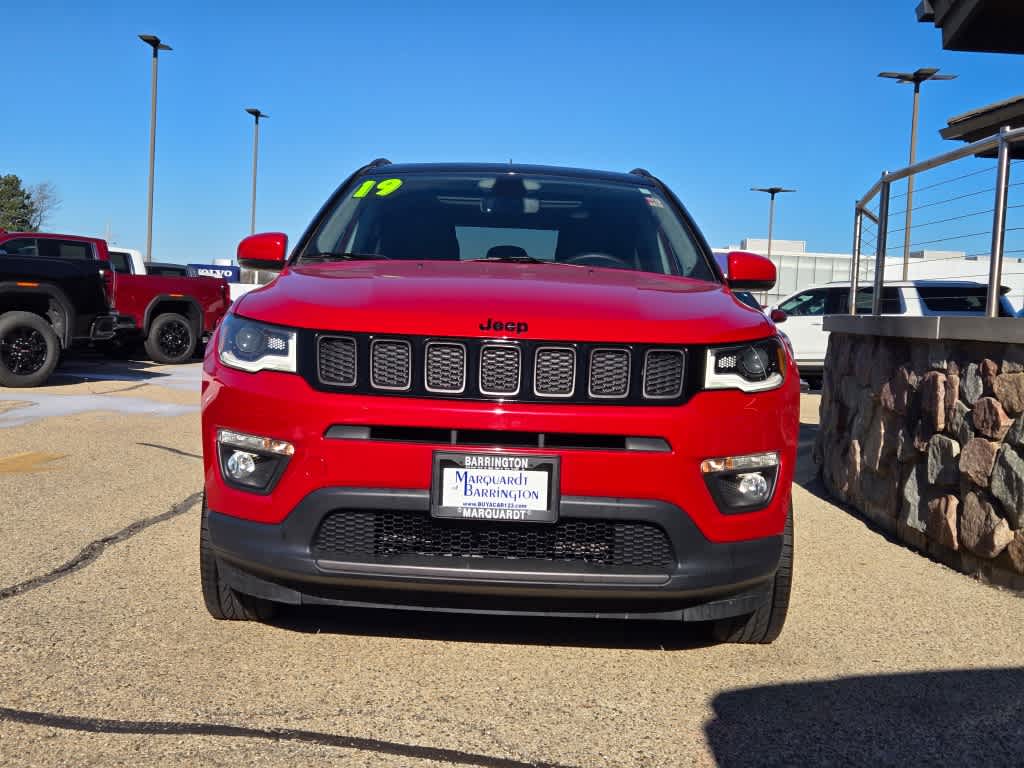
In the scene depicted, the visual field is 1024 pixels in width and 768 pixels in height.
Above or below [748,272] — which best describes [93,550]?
below

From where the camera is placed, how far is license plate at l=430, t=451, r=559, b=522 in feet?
9.82

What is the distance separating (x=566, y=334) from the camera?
3092mm

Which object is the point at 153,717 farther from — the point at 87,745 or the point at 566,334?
the point at 566,334

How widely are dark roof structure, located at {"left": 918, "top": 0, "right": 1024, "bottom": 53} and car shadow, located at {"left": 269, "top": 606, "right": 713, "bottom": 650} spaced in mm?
8259

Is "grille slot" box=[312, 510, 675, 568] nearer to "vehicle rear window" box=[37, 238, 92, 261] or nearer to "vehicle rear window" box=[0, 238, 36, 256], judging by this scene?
"vehicle rear window" box=[37, 238, 92, 261]

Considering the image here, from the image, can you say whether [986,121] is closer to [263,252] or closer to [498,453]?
[263,252]

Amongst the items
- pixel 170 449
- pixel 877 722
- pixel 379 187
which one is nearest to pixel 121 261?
pixel 170 449

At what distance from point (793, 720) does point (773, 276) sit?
216 cm

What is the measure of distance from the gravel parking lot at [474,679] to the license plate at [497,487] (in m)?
0.56

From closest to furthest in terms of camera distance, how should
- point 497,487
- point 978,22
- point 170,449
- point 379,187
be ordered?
1. point 497,487
2. point 379,187
3. point 170,449
4. point 978,22

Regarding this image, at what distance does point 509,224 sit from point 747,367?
64.0 inches

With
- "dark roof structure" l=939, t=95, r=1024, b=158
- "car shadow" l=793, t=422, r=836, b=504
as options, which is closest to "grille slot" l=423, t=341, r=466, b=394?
"car shadow" l=793, t=422, r=836, b=504

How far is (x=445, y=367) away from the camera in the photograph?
309 centimetres

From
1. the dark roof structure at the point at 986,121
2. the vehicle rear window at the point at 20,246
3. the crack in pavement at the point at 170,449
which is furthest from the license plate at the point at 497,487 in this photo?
the vehicle rear window at the point at 20,246
